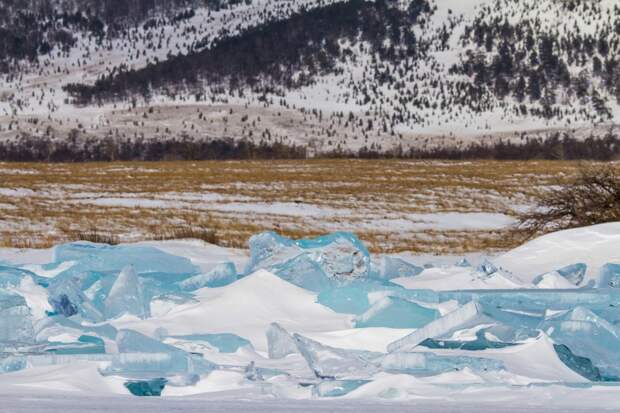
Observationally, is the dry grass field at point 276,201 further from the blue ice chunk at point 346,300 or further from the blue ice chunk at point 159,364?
the blue ice chunk at point 159,364

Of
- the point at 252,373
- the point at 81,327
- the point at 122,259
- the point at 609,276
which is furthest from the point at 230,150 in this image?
the point at 252,373

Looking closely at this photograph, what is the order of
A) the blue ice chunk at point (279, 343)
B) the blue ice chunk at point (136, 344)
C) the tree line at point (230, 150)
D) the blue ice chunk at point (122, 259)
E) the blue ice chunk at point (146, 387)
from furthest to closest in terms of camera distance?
1. the tree line at point (230, 150)
2. the blue ice chunk at point (122, 259)
3. the blue ice chunk at point (279, 343)
4. the blue ice chunk at point (136, 344)
5. the blue ice chunk at point (146, 387)

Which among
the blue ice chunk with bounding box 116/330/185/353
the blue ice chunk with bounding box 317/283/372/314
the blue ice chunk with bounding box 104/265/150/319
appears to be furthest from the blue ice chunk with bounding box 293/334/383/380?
the blue ice chunk with bounding box 104/265/150/319

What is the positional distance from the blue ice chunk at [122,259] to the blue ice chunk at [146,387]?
4.21m

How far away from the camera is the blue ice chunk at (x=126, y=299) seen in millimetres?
7593

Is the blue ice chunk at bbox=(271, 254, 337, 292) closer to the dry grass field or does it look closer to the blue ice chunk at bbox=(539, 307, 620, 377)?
the blue ice chunk at bbox=(539, 307, 620, 377)

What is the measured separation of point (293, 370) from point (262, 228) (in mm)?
18882

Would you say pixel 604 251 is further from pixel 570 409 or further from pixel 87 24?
pixel 87 24

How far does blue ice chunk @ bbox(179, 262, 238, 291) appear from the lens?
343 inches

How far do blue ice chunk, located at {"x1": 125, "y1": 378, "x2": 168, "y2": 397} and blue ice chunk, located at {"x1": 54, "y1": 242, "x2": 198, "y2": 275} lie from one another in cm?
421

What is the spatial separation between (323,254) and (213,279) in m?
1.06

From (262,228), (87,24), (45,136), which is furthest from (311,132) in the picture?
(262,228)

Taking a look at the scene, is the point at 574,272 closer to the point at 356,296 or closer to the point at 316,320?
the point at 356,296

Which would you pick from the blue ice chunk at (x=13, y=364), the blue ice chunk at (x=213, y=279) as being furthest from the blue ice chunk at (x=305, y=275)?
the blue ice chunk at (x=13, y=364)
